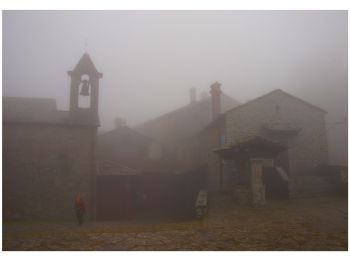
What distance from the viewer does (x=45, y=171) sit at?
611 inches

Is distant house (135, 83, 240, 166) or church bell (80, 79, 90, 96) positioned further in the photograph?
distant house (135, 83, 240, 166)

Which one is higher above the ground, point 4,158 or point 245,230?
point 4,158

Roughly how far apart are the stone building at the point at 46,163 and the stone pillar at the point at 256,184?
8.71 meters

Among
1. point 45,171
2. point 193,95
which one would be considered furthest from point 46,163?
point 193,95

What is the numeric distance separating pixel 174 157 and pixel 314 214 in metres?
22.1

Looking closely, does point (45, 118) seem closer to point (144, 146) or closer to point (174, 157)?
point (144, 146)

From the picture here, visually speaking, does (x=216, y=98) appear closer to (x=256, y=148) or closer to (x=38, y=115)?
(x=256, y=148)

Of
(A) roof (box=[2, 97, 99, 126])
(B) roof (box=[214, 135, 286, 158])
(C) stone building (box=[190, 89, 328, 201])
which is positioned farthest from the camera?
(C) stone building (box=[190, 89, 328, 201])

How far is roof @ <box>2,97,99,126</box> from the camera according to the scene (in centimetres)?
1599

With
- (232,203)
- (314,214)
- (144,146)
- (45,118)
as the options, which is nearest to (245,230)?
(314,214)

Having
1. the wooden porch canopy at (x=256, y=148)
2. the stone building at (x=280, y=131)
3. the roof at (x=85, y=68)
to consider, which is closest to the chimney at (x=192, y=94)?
the stone building at (x=280, y=131)

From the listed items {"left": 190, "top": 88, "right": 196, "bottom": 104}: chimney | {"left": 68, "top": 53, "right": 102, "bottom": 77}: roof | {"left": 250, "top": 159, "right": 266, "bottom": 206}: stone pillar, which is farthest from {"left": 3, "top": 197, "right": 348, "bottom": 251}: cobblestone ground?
{"left": 190, "top": 88, "right": 196, "bottom": 104}: chimney

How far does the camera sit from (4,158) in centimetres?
1524

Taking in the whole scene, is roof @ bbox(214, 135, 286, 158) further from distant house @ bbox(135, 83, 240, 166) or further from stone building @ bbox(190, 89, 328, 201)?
distant house @ bbox(135, 83, 240, 166)
